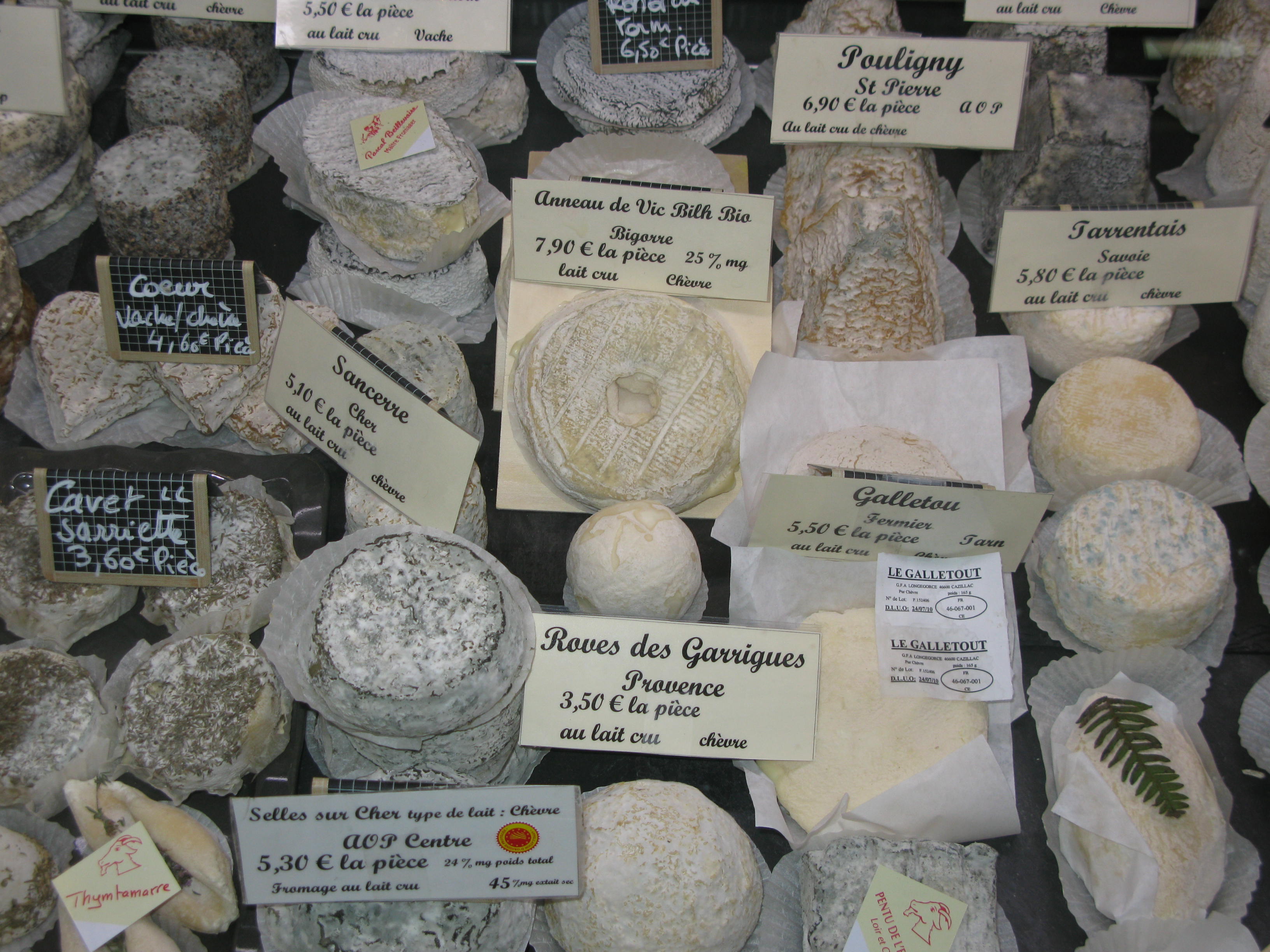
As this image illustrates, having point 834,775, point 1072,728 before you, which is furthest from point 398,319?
point 1072,728

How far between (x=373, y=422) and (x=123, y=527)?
0.46 meters


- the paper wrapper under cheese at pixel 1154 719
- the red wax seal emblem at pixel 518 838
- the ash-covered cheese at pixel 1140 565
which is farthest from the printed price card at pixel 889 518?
the red wax seal emblem at pixel 518 838

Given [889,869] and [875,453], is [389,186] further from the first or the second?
[889,869]

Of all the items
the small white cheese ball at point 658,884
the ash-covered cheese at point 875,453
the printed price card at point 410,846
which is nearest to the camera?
the printed price card at point 410,846

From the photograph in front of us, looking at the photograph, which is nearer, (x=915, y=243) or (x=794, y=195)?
(x=915, y=243)

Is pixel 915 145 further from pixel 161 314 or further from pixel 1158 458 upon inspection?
pixel 161 314

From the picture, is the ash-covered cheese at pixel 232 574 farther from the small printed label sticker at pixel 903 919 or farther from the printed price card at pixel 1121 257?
the printed price card at pixel 1121 257

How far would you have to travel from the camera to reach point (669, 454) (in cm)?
179

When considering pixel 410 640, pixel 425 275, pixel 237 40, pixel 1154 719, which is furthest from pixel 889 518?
pixel 237 40

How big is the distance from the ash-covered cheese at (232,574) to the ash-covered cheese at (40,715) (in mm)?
169

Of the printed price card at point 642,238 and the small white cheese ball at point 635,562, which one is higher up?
the printed price card at point 642,238

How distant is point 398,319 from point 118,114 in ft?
3.37

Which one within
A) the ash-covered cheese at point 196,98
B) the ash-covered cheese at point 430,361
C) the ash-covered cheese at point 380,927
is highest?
the ash-covered cheese at point 196,98

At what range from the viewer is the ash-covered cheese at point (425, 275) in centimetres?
205
